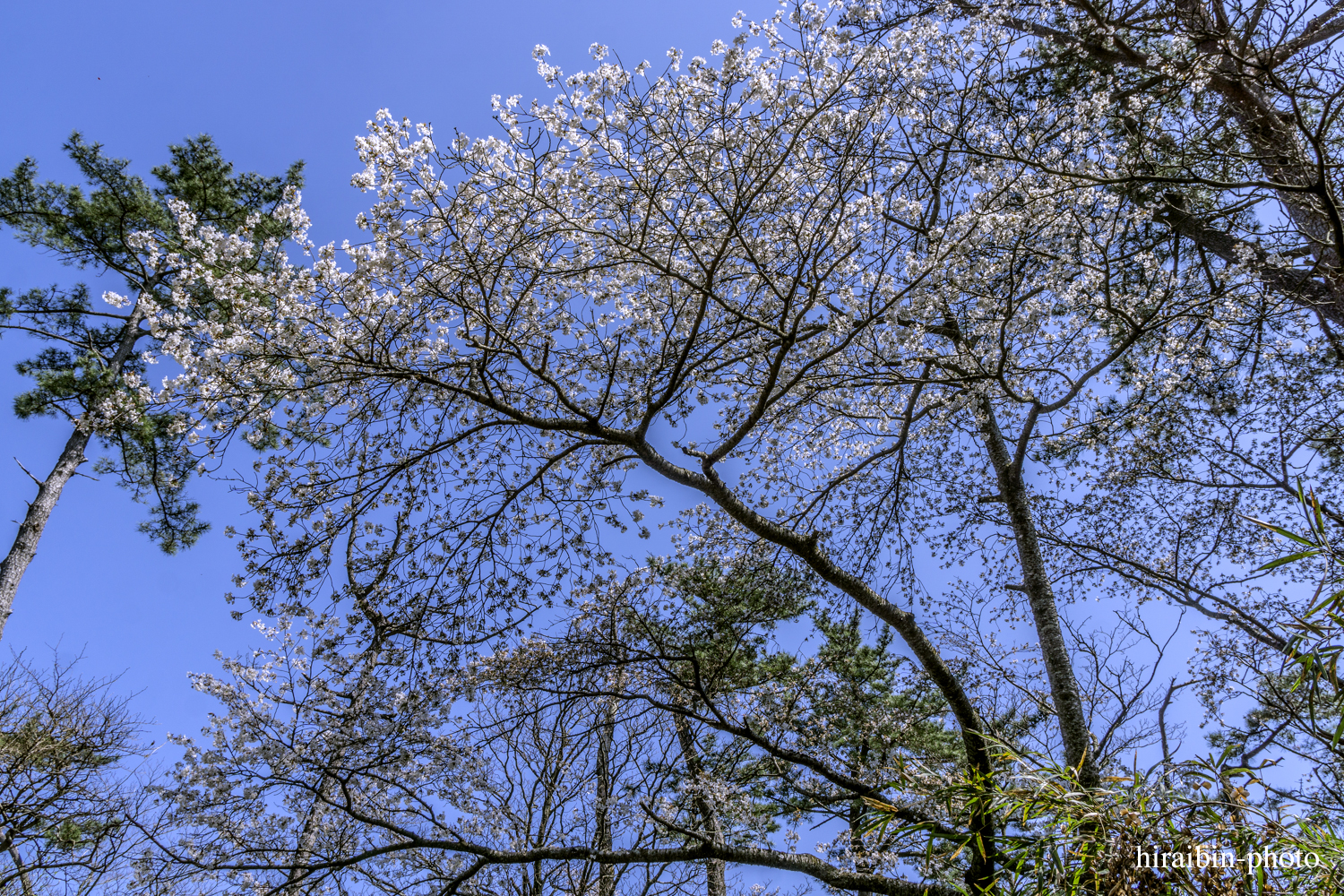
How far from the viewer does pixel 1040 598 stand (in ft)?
19.2

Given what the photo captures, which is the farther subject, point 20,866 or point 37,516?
point 37,516

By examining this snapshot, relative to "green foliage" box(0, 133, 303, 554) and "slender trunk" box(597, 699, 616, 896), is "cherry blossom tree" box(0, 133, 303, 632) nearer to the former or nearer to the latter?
"green foliage" box(0, 133, 303, 554)

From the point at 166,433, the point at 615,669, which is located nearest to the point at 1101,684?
the point at 615,669

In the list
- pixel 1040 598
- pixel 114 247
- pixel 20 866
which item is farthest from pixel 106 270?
pixel 1040 598

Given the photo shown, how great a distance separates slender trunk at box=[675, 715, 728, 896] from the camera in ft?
15.7

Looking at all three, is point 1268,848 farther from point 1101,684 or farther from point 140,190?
point 140,190

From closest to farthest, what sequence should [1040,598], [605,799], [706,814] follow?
[706,814] < [1040,598] < [605,799]

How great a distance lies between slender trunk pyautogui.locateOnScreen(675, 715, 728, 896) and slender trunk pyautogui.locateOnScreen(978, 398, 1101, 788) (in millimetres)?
2439

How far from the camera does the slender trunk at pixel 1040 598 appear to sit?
203 inches

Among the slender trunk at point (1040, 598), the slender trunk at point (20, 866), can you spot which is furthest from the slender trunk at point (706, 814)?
the slender trunk at point (20, 866)

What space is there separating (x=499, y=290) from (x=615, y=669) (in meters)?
2.96

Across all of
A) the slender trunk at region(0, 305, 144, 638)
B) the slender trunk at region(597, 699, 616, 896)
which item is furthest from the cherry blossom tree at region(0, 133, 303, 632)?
the slender trunk at region(597, 699, 616, 896)

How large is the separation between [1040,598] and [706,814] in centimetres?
329

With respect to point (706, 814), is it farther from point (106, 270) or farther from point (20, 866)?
point (106, 270)
